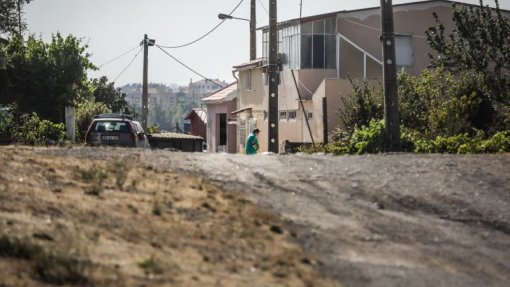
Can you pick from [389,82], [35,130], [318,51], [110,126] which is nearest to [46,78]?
[35,130]

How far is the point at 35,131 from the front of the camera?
32281 millimetres

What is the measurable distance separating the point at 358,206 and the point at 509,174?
386 centimetres

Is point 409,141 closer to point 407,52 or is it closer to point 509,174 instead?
point 509,174

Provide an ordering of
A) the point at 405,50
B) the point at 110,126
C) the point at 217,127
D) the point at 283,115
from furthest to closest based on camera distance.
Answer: the point at 217,127
the point at 283,115
the point at 405,50
the point at 110,126

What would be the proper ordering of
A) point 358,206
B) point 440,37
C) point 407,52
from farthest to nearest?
point 407,52 → point 440,37 → point 358,206

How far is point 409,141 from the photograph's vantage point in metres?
20.9

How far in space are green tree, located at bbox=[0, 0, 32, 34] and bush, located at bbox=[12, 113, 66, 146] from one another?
45.7 feet

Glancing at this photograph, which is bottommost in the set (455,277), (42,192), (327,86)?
(455,277)

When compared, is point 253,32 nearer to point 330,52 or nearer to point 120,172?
point 330,52

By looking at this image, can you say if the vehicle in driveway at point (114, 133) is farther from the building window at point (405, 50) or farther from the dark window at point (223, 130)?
the dark window at point (223, 130)

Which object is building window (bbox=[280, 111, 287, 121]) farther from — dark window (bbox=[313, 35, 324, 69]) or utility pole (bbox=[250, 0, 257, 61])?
utility pole (bbox=[250, 0, 257, 61])

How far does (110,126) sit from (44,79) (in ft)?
33.8

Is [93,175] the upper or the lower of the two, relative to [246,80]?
lower

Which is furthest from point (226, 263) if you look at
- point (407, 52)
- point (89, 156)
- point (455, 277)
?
point (407, 52)
